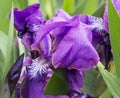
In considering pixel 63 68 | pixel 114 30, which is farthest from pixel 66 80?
pixel 114 30

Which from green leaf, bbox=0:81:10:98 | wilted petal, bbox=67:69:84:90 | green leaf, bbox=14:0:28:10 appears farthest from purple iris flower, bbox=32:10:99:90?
green leaf, bbox=14:0:28:10

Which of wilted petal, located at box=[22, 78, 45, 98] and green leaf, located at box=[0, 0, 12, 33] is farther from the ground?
green leaf, located at box=[0, 0, 12, 33]

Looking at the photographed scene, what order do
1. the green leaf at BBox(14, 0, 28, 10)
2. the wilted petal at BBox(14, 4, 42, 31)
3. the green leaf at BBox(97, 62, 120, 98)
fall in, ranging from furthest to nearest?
1. the green leaf at BBox(14, 0, 28, 10)
2. the wilted petal at BBox(14, 4, 42, 31)
3. the green leaf at BBox(97, 62, 120, 98)

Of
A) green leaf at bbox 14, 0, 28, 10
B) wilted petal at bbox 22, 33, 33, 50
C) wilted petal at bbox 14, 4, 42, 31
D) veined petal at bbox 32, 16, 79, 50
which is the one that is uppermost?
green leaf at bbox 14, 0, 28, 10

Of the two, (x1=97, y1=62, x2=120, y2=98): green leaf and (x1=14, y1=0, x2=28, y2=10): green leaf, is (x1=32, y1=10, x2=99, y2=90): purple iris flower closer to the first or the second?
(x1=97, y1=62, x2=120, y2=98): green leaf

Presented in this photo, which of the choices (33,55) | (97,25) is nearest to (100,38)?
(97,25)
